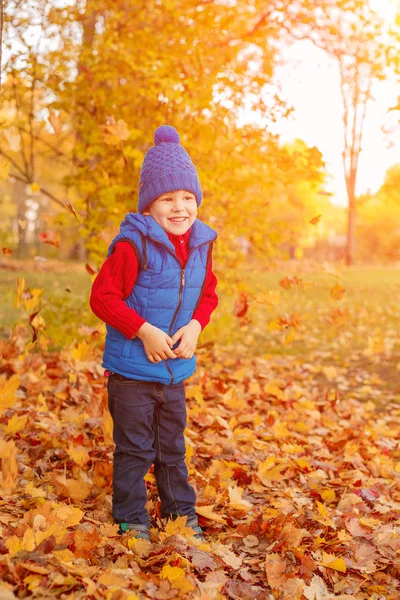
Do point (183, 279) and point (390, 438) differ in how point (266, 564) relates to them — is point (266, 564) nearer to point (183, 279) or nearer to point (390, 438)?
point (183, 279)

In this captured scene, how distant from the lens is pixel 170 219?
8.57ft

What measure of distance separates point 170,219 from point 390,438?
3.02 meters

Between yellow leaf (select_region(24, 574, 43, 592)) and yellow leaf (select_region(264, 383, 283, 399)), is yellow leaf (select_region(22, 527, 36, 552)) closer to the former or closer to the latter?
yellow leaf (select_region(24, 574, 43, 592))

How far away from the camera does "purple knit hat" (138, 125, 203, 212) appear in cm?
258

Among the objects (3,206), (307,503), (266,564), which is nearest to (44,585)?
(266,564)

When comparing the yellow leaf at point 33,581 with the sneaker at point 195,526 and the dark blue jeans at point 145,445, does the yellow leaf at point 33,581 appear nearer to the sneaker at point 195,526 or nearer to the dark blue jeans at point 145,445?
the dark blue jeans at point 145,445

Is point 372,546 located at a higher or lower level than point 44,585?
lower

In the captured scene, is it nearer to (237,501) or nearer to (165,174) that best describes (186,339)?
(165,174)

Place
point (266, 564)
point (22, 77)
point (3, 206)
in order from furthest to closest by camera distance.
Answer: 1. point (3, 206)
2. point (22, 77)
3. point (266, 564)

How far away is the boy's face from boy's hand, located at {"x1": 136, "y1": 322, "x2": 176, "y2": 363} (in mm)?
439

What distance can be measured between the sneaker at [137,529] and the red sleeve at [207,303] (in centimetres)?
91

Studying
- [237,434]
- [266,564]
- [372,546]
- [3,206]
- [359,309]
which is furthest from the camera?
[3,206]

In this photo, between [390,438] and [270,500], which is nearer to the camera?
[270,500]

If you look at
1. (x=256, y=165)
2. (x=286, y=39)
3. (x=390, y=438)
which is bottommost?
(x=390, y=438)
